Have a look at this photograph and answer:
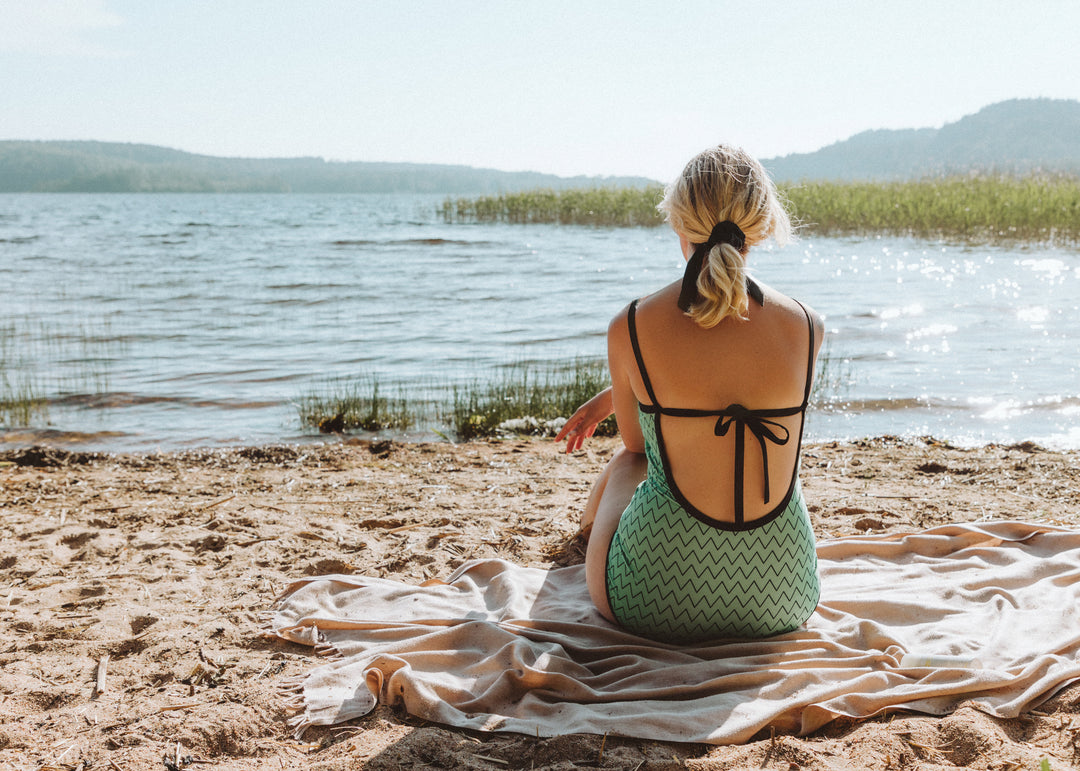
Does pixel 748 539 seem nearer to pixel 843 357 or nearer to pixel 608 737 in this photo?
pixel 608 737

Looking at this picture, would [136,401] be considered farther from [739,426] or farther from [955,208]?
[955,208]

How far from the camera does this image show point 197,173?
12950 centimetres

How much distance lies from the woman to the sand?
0.55m

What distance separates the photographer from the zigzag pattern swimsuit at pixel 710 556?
8.28 feet

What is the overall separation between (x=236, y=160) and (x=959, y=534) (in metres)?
158

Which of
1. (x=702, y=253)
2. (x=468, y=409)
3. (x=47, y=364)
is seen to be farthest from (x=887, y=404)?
(x=47, y=364)

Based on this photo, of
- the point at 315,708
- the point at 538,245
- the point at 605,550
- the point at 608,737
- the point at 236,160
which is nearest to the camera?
the point at 608,737

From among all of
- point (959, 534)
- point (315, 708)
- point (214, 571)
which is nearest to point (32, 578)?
point (214, 571)

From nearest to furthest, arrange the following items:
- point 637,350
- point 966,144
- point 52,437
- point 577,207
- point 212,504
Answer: point 637,350 → point 212,504 → point 52,437 → point 577,207 → point 966,144

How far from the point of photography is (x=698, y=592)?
8.68 feet

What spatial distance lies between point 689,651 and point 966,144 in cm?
16485

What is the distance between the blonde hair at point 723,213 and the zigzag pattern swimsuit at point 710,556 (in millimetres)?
170

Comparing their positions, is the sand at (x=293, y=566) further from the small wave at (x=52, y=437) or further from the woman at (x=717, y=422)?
the small wave at (x=52, y=437)

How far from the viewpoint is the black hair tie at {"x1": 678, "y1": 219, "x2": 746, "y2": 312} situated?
241 centimetres
